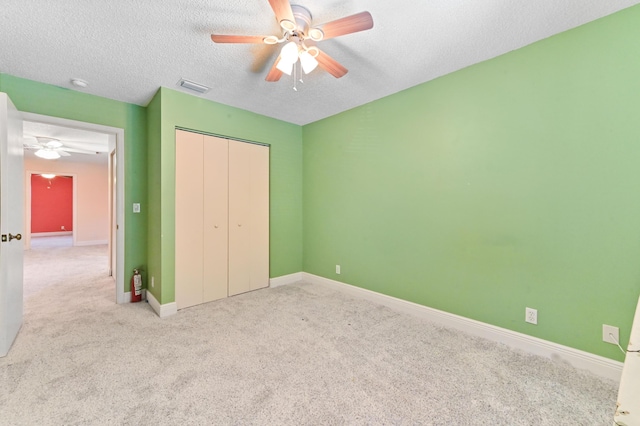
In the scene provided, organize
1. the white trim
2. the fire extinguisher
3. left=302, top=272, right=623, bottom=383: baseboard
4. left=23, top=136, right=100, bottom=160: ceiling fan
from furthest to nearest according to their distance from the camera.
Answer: left=23, top=136, right=100, bottom=160: ceiling fan
the white trim
the fire extinguisher
left=302, top=272, right=623, bottom=383: baseboard

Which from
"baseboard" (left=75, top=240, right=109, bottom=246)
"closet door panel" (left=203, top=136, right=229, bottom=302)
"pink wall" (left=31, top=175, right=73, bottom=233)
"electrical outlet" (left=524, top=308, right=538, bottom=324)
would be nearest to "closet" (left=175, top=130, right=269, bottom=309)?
"closet door panel" (left=203, top=136, right=229, bottom=302)

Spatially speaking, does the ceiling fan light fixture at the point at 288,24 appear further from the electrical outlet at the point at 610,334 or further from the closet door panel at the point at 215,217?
the electrical outlet at the point at 610,334

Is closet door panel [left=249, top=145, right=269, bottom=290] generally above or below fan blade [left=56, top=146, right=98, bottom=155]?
below

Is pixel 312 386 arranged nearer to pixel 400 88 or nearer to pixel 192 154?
pixel 192 154

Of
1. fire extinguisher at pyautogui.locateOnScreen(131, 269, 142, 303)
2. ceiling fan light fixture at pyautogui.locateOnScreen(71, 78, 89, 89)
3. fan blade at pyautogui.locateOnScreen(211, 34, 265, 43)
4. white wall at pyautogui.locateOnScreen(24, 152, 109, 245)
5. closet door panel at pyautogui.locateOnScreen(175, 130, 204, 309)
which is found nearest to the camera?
fan blade at pyautogui.locateOnScreen(211, 34, 265, 43)

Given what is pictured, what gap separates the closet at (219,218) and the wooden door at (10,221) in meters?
1.21

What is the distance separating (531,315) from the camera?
2.05 meters

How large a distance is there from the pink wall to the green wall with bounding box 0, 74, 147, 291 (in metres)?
8.48

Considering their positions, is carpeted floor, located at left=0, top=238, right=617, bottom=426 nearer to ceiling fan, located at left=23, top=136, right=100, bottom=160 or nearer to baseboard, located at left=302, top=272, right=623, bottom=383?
baseboard, located at left=302, top=272, right=623, bottom=383

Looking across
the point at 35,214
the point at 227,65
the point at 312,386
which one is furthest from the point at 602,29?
the point at 35,214

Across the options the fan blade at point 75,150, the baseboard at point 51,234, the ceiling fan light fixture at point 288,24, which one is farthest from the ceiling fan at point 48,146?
the ceiling fan light fixture at point 288,24

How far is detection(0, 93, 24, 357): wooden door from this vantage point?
1.99 meters

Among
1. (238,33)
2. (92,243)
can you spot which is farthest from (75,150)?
(238,33)

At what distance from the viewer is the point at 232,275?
333 centimetres
